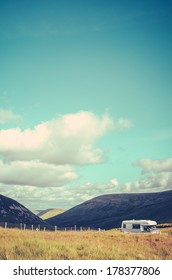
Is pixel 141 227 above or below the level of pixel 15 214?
below

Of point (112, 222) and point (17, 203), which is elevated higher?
point (17, 203)

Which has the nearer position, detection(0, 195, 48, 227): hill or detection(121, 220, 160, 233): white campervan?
detection(121, 220, 160, 233): white campervan

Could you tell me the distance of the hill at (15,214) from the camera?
131875 millimetres

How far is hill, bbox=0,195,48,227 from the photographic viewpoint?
132 metres

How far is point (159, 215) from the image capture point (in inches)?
6014

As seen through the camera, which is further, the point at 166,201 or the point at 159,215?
the point at 166,201

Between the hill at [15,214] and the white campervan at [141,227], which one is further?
the hill at [15,214]

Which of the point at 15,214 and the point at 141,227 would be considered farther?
the point at 15,214

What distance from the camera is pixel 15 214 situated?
468ft
